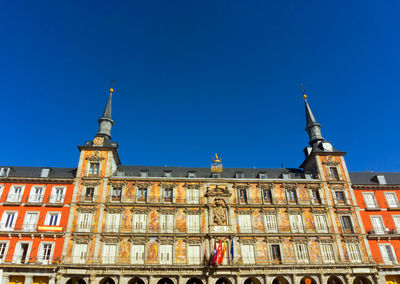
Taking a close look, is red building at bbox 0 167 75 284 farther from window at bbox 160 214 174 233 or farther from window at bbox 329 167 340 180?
window at bbox 329 167 340 180

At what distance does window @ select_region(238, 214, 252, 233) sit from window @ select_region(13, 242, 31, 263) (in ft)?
96.1

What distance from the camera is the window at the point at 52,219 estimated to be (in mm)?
39906

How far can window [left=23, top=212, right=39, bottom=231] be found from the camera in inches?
1547

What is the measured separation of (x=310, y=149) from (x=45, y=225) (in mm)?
44728

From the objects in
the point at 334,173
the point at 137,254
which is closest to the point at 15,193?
the point at 137,254

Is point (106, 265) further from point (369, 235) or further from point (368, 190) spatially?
point (368, 190)

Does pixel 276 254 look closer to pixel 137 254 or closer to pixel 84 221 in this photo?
pixel 137 254

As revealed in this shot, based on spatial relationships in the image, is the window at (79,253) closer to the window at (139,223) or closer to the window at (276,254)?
the window at (139,223)

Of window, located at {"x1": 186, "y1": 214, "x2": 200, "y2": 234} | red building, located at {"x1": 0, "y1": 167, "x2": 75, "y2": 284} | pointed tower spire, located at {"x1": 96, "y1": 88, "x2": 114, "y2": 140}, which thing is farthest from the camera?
pointed tower spire, located at {"x1": 96, "y1": 88, "x2": 114, "y2": 140}

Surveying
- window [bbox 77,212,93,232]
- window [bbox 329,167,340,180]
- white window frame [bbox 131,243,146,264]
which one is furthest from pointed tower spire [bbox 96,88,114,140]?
window [bbox 329,167,340,180]

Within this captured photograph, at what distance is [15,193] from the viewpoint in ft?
136

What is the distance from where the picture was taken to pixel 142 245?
39.4m

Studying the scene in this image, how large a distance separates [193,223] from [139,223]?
7835 mm

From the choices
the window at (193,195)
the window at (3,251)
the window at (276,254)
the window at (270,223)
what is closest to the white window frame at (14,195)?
the window at (3,251)
